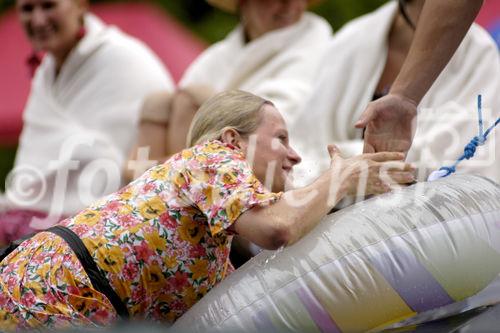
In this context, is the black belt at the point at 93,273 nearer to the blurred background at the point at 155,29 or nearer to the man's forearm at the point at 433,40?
the man's forearm at the point at 433,40

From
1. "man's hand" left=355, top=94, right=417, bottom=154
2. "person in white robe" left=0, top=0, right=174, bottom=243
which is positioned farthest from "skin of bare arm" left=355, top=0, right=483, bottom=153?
"person in white robe" left=0, top=0, right=174, bottom=243

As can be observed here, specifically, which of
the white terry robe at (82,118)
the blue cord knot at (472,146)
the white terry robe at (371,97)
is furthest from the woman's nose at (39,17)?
the blue cord knot at (472,146)

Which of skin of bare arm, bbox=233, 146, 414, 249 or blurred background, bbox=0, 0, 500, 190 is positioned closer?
skin of bare arm, bbox=233, 146, 414, 249

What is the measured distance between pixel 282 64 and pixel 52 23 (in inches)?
33.2

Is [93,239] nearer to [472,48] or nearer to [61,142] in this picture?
[472,48]

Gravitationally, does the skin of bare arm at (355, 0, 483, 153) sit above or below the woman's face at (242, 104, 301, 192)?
above

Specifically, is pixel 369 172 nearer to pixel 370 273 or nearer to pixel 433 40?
pixel 370 273

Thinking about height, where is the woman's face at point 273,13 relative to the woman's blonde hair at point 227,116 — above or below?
below

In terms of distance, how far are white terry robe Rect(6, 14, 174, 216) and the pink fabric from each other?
4.6 inches

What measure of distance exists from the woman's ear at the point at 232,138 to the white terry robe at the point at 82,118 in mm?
1396

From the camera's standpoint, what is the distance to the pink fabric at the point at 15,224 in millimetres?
2789

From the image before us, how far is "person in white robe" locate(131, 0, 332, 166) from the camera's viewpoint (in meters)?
2.82

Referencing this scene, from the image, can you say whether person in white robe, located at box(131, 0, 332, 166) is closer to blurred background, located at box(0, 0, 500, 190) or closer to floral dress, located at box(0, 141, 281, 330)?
floral dress, located at box(0, 141, 281, 330)

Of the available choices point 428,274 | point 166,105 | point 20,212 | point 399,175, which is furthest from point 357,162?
point 20,212
